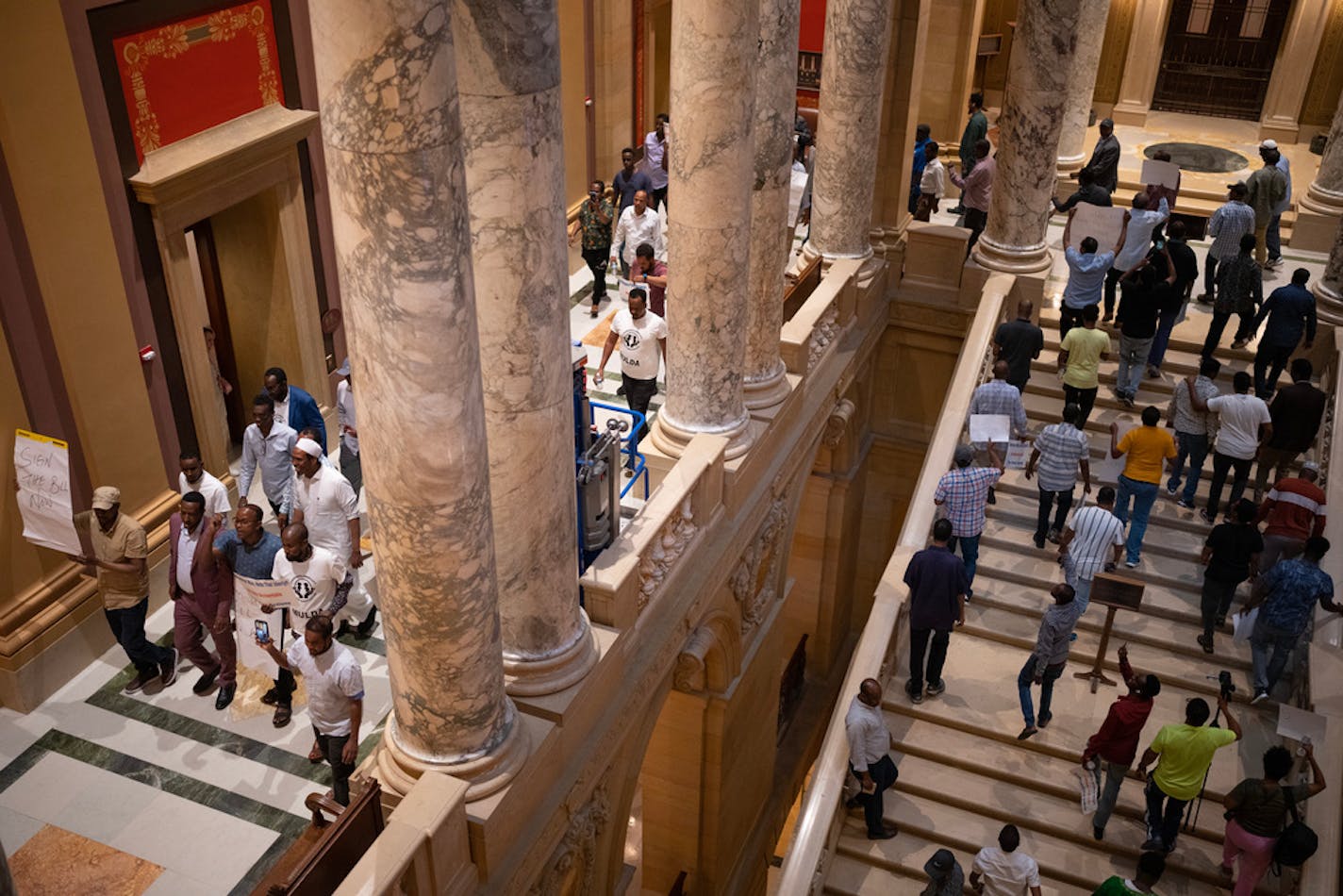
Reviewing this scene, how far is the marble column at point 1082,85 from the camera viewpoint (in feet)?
58.0

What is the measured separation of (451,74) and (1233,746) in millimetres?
8262

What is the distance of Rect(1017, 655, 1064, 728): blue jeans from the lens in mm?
9898

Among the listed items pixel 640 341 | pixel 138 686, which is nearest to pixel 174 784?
pixel 138 686

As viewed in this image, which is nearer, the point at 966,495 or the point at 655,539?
the point at 655,539

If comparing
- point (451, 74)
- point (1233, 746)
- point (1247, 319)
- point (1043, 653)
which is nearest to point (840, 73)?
point (1247, 319)

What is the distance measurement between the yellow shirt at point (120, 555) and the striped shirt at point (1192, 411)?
8.69 metres

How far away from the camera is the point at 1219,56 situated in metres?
21.4

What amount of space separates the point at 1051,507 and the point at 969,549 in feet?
3.66

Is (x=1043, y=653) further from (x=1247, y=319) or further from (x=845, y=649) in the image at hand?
(x=845, y=649)

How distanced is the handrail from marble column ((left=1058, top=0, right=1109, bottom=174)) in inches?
245

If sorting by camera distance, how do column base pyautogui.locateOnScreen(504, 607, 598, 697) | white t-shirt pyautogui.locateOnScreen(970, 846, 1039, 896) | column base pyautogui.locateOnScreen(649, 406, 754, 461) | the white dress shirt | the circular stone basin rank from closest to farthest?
1. column base pyautogui.locateOnScreen(504, 607, 598, 697)
2. white t-shirt pyautogui.locateOnScreen(970, 846, 1039, 896)
3. column base pyautogui.locateOnScreen(649, 406, 754, 461)
4. the white dress shirt
5. the circular stone basin

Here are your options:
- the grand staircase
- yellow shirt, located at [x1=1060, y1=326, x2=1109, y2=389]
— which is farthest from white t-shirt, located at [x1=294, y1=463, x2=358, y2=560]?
yellow shirt, located at [x1=1060, y1=326, x2=1109, y2=389]

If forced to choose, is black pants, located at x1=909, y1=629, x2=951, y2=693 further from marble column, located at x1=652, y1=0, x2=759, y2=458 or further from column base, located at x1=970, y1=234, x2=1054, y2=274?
column base, located at x1=970, y1=234, x2=1054, y2=274

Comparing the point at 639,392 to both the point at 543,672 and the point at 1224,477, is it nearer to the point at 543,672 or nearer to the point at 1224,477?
the point at 543,672
